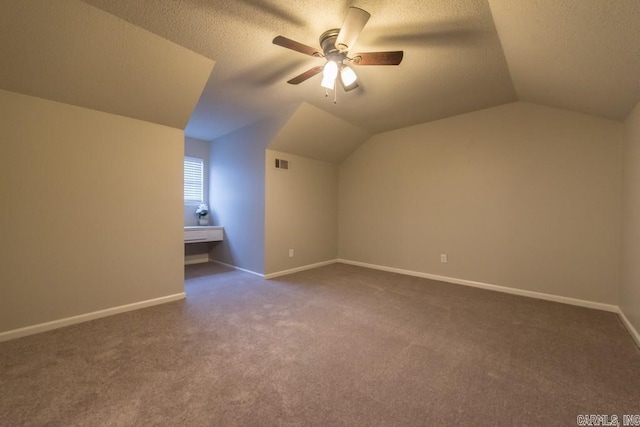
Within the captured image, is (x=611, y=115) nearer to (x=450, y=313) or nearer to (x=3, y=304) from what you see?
(x=450, y=313)

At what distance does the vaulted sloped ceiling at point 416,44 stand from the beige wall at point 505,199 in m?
0.45

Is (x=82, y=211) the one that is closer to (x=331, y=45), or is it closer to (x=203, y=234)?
(x=203, y=234)

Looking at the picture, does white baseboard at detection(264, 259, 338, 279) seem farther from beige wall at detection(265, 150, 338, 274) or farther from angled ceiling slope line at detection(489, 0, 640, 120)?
angled ceiling slope line at detection(489, 0, 640, 120)

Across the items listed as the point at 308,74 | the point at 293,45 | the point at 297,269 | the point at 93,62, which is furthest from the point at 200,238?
the point at 293,45

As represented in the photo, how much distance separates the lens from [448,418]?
132 centimetres

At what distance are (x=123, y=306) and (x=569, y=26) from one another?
437 cm

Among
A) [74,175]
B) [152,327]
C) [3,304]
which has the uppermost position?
[74,175]

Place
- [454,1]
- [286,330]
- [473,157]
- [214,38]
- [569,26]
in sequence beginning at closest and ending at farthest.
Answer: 1. [569,26]
2. [454,1]
3. [214,38]
4. [286,330]
5. [473,157]

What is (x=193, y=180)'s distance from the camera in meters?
5.10

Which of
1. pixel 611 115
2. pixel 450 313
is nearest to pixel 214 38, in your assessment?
pixel 450 313

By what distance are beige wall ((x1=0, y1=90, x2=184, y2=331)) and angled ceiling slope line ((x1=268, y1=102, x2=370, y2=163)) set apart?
1505mm

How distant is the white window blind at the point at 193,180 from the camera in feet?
16.4

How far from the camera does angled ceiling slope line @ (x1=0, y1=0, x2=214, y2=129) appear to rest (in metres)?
1.73

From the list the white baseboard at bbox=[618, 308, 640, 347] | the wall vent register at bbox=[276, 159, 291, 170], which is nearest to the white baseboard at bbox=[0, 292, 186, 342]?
the wall vent register at bbox=[276, 159, 291, 170]
